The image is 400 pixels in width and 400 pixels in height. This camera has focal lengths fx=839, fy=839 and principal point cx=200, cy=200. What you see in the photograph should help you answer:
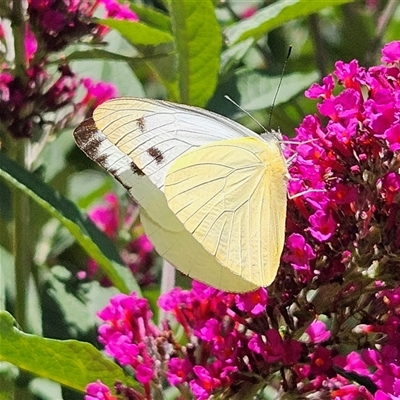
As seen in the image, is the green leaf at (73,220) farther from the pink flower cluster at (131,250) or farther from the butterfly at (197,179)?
the pink flower cluster at (131,250)

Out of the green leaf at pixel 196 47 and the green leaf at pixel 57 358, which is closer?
the green leaf at pixel 57 358

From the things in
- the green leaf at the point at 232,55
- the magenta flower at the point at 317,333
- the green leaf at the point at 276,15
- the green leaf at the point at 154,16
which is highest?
the green leaf at the point at 154,16

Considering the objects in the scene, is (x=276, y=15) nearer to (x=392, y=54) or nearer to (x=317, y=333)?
(x=392, y=54)

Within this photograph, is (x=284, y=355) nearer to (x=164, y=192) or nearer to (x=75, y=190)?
(x=164, y=192)

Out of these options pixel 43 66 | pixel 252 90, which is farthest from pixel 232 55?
pixel 43 66

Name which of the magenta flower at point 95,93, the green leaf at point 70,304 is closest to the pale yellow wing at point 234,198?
the green leaf at point 70,304

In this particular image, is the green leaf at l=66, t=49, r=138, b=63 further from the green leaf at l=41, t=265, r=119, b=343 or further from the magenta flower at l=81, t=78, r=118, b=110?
the green leaf at l=41, t=265, r=119, b=343
